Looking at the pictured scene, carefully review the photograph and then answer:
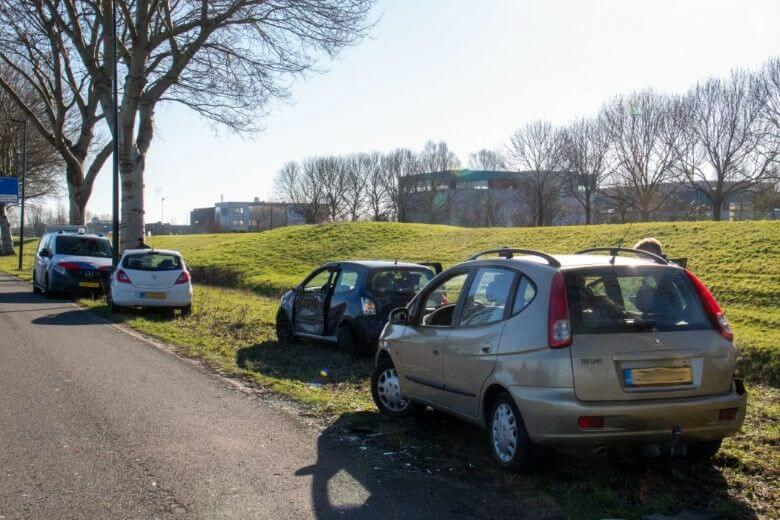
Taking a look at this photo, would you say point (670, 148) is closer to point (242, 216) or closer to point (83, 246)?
point (83, 246)

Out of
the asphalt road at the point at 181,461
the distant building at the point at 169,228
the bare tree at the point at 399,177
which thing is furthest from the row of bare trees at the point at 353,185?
the asphalt road at the point at 181,461

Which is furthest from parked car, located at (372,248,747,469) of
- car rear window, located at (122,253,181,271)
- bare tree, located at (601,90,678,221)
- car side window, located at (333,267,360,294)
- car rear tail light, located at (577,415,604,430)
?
bare tree, located at (601,90,678,221)

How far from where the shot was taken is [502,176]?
240 ft

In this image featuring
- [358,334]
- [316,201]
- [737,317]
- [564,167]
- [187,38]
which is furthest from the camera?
[316,201]

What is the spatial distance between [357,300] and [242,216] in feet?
429

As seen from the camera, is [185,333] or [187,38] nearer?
[185,333]

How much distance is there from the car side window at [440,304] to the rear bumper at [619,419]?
1.59m

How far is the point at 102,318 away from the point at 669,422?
13.6 metres

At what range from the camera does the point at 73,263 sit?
2028cm

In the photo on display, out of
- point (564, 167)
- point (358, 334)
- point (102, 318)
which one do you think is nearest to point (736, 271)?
point (358, 334)

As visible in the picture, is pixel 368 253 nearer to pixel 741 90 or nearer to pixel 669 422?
pixel 741 90

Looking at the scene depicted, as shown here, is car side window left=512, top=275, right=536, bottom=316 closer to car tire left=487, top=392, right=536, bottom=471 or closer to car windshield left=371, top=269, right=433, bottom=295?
car tire left=487, top=392, right=536, bottom=471

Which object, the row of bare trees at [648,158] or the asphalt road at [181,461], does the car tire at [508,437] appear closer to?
the asphalt road at [181,461]

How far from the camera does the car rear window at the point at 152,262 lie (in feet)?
53.0
